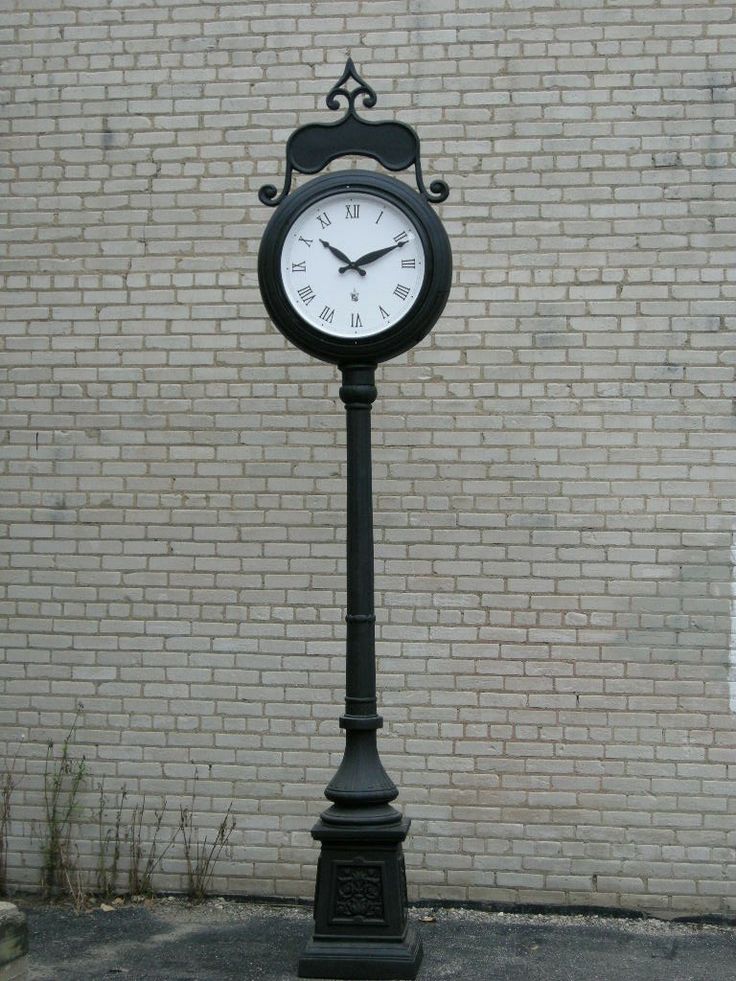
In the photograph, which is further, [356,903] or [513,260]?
[513,260]

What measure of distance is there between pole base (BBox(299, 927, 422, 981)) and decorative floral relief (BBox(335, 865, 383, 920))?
0.11m

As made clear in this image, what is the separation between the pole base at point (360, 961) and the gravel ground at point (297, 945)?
34cm

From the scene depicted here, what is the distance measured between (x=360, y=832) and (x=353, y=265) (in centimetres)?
217

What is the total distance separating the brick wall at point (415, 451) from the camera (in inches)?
243

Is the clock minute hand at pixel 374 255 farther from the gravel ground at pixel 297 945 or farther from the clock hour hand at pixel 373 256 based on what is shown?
the gravel ground at pixel 297 945

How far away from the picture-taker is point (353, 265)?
16.4 feet

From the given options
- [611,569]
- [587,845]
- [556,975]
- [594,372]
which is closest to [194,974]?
[556,975]

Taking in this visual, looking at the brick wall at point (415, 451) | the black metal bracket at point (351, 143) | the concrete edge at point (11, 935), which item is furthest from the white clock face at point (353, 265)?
the concrete edge at point (11, 935)

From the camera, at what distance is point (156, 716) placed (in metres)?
6.48

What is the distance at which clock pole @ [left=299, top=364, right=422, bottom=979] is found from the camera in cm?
490

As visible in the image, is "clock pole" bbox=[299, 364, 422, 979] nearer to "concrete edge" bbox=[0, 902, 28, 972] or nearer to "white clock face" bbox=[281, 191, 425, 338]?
"white clock face" bbox=[281, 191, 425, 338]

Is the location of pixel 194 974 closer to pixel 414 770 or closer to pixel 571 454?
pixel 414 770

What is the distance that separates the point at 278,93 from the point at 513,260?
1.47 meters

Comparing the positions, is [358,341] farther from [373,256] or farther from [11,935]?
[11,935]
